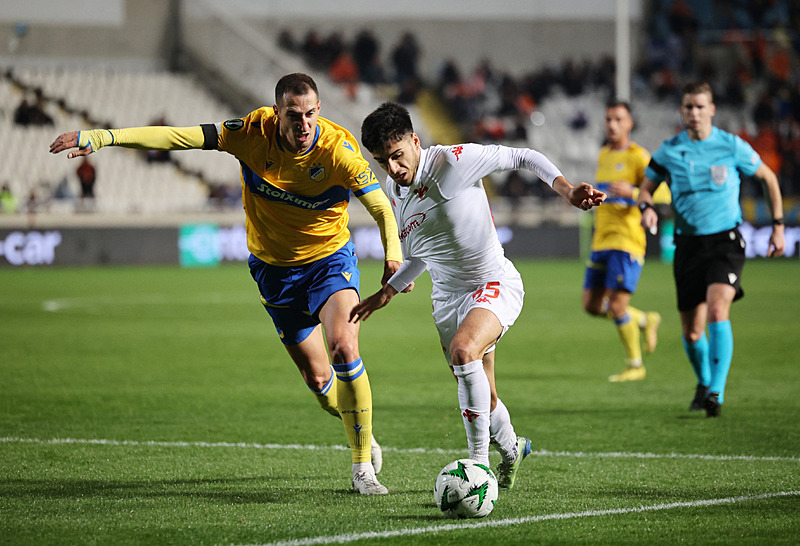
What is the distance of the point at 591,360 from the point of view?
436 inches

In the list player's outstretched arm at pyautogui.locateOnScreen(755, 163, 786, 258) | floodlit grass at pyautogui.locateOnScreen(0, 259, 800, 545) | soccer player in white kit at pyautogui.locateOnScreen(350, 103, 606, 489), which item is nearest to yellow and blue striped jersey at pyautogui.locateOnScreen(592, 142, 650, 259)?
floodlit grass at pyautogui.locateOnScreen(0, 259, 800, 545)

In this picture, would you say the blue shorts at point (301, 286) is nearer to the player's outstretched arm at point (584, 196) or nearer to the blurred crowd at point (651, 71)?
the player's outstretched arm at point (584, 196)

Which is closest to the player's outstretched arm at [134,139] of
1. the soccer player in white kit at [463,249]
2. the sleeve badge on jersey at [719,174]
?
the soccer player in white kit at [463,249]

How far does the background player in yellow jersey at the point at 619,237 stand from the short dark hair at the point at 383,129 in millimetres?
4853

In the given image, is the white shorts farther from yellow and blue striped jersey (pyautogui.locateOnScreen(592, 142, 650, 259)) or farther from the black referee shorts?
yellow and blue striped jersey (pyautogui.locateOnScreen(592, 142, 650, 259))

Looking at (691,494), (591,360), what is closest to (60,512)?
(691,494)

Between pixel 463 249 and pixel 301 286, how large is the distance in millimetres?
1049

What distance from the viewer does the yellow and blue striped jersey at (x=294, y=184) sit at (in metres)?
5.70

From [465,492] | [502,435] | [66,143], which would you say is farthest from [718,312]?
[66,143]

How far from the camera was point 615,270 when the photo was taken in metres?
9.79

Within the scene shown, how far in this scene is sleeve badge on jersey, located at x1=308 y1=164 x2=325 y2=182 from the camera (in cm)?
572

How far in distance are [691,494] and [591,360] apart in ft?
19.0

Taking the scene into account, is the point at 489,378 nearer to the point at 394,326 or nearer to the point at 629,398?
the point at 629,398

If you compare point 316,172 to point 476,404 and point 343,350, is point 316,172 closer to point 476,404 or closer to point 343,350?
point 343,350
